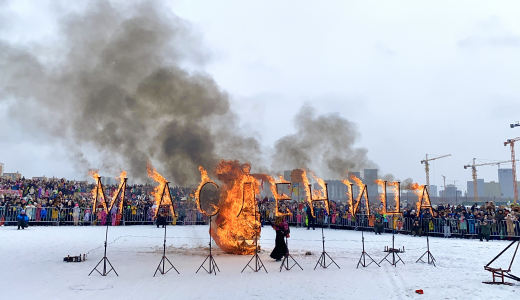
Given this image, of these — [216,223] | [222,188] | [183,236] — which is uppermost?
[222,188]

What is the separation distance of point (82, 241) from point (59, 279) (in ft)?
27.6

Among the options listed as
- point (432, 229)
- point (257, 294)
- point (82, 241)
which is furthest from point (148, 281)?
point (432, 229)

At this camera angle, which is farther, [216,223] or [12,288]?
[216,223]

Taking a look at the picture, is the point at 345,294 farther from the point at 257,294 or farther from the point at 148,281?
the point at 148,281

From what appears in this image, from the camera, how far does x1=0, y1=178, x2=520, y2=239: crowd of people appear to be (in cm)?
2108

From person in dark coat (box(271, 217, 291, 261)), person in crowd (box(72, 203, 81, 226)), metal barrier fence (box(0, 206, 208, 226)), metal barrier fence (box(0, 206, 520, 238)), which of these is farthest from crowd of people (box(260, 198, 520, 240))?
person in crowd (box(72, 203, 81, 226))

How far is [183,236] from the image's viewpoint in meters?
20.6

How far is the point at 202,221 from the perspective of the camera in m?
29.0

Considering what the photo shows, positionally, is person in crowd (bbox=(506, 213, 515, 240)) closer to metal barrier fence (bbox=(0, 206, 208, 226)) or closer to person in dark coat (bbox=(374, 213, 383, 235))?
person in dark coat (bbox=(374, 213, 383, 235))

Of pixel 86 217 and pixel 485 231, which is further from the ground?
pixel 86 217

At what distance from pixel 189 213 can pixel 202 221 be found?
4.13 feet

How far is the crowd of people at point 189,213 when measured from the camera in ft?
69.2

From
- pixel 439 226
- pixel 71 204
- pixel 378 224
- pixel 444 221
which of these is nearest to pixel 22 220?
pixel 71 204

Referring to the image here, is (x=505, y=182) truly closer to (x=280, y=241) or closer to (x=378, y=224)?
(x=378, y=224)
